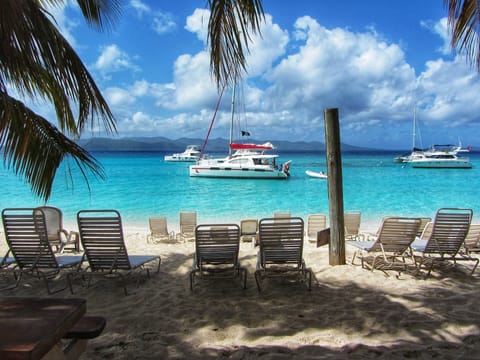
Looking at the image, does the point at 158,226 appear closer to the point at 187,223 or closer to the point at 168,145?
the point at 187,223

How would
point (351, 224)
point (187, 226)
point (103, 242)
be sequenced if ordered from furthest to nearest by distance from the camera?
point (187, 226) → point (351, 224) → point (103, 242)

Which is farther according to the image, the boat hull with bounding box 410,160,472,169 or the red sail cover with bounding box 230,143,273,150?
the boat hull with bounding box 410,160,472,169

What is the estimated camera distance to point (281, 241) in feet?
15.7

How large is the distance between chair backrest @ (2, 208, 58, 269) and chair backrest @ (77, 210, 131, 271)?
573 millimetres

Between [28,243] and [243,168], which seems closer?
[28,243]

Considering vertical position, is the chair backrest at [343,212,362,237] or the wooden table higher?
the wooden table

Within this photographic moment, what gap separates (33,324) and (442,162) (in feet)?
175

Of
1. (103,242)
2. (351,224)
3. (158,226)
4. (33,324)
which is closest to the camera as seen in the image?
(33,324)

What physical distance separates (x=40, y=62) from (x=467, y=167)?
53946mm

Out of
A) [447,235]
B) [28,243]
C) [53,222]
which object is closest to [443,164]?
[447,235]

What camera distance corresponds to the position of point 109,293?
15.2 ft

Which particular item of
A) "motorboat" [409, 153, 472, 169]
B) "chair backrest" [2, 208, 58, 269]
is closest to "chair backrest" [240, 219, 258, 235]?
"chair backrest" [2, 208, 58, 269]

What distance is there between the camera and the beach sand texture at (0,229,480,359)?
2.97 meters

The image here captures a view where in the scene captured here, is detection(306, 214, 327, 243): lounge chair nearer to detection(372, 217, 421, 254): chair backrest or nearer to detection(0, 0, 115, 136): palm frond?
detection(372, 217, 421, 254): chair backrest
